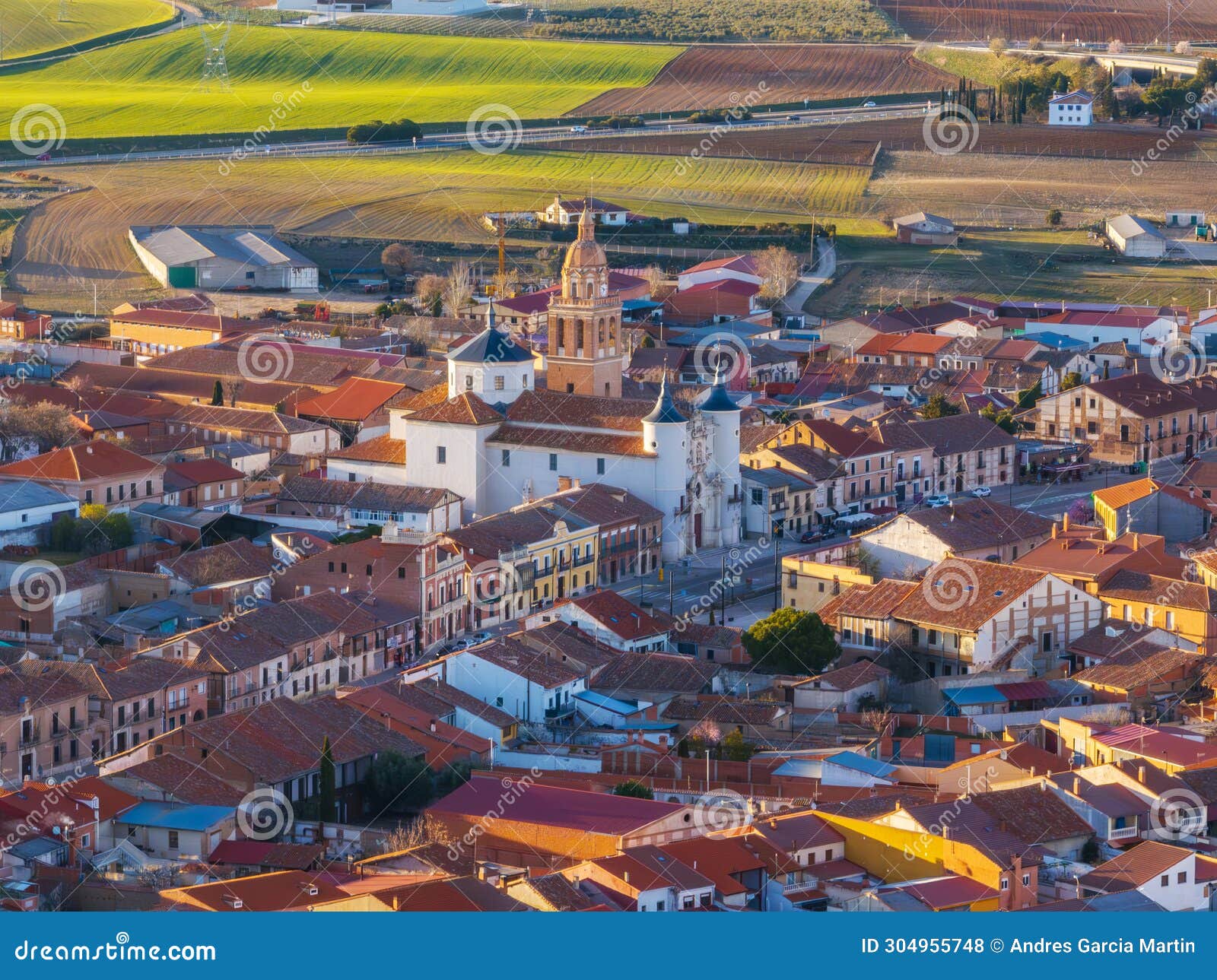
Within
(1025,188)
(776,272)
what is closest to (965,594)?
(776,272)

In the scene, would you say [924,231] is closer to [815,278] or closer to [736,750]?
[815,278]

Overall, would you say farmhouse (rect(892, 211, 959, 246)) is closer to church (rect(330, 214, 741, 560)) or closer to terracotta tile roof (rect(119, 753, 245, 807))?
church (rect(330, 214, 741, 560))

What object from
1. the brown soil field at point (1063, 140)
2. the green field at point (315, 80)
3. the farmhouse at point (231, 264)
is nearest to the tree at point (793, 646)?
the farmhouse at point (231, 264)

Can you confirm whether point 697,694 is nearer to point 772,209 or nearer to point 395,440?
point 395,440

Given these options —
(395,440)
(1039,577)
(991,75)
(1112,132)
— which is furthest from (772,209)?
(1039,577)

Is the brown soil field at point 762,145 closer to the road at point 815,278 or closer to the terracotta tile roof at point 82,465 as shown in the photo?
the road at point 815,278
